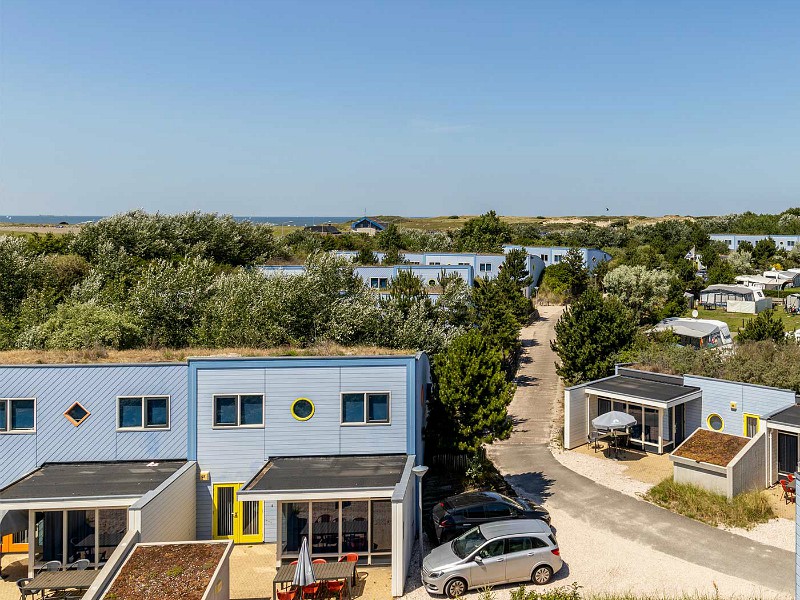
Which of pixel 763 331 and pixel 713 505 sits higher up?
pixel 763 331

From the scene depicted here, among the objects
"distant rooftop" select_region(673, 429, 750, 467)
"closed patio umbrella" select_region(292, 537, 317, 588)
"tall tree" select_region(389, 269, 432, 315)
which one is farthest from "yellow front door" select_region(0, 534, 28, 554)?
"distant rooftop" select_region(673, 429, 750, 467)

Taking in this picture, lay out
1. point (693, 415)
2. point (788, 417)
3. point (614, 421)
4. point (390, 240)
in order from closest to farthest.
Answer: point (788, 417) → point (614, 421) → point (693, 415) → point (390, 240)

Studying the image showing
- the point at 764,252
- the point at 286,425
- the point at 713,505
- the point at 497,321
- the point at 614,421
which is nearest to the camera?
the point at 286,425

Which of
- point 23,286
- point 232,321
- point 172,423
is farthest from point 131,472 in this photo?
point 23,286

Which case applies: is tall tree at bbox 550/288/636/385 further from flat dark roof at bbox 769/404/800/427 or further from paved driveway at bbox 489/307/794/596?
flat dark roof at bbox 769/404/800/427

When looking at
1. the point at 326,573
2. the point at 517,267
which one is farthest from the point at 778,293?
the point at 326,573

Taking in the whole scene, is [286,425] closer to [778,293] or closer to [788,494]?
[788,494]

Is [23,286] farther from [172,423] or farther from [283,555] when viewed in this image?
[283,555]
